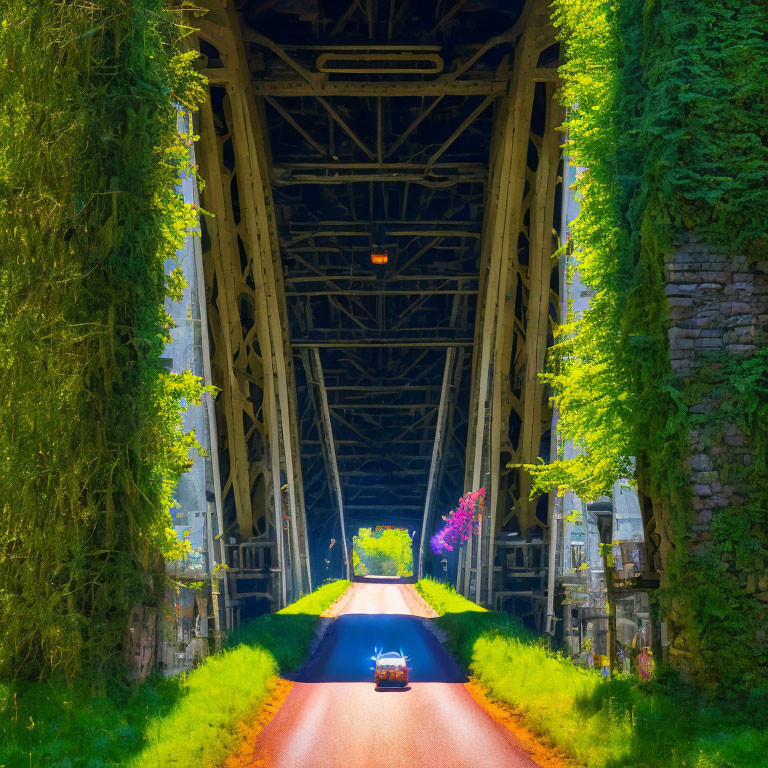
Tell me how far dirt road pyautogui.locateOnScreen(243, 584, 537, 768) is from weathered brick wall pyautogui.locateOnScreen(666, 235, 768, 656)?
2512 mm

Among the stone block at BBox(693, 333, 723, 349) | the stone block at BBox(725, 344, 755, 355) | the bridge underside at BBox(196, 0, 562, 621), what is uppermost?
the bridge underside at BBox(196, 0, 562, 621)

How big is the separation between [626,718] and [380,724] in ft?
10.4

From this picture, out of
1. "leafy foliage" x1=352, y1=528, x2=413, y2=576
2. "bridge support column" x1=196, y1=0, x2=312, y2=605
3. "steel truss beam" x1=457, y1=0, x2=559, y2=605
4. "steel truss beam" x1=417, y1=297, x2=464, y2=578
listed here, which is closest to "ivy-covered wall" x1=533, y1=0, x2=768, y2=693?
"steel truss beam" x1=457, y1=0, x2=559, y2=605

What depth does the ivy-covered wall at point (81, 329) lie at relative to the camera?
29.8 feet

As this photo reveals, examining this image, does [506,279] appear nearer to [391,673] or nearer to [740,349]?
[391,673]

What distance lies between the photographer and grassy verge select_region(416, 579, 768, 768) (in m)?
7.50

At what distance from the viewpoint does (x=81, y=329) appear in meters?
9.38

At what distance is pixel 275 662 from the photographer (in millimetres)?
14625

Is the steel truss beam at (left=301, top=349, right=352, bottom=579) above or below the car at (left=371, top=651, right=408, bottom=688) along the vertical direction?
above

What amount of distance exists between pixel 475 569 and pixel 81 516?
57.6 ft

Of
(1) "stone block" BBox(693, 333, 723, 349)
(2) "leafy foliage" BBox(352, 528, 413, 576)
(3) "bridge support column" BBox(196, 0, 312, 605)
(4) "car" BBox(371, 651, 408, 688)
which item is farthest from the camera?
(2) "leafy foliage" BBox(352, 528, 413, 576)

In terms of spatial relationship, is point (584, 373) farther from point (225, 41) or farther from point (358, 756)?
point (225, 41)

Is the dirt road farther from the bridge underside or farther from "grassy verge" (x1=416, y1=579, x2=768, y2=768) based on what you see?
the bridge underside

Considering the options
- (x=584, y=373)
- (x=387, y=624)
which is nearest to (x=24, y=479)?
(x=584, y=373)
